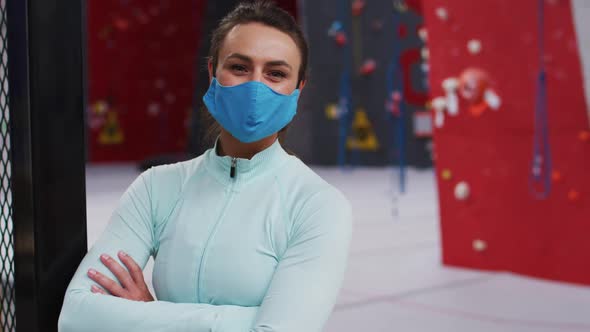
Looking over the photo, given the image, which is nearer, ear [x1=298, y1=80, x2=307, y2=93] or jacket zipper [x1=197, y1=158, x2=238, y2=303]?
jacket zipper [x1=197, y1=158, x2=238, y2=303]

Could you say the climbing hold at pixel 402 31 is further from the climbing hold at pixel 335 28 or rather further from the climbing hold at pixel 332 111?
the climbing hold at pixel 332 111

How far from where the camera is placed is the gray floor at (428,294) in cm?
262

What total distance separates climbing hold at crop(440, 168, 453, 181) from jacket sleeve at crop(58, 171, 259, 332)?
2.55 m

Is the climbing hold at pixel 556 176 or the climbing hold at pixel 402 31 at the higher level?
the climbing hold at pixel 402 31

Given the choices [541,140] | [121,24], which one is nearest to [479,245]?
[541,140]

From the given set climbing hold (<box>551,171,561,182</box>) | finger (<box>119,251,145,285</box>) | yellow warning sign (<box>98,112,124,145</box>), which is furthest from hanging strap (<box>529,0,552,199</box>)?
yellow warning sign (<box>98,112,124,145</box>)

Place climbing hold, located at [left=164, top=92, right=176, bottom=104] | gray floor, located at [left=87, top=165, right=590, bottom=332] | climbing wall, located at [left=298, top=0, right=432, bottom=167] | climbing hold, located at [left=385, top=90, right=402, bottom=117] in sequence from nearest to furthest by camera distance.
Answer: gray floor, located at [left=87, top=165, right=590, bottom=332]
climbing hold, located at [left=385, top=90, right=402, bottom=117]
climbing wall, located at [left=298, top=0, right=432, bottom=167]
climbing hold, located at [left=164, top=92, right=176, bottom=104]

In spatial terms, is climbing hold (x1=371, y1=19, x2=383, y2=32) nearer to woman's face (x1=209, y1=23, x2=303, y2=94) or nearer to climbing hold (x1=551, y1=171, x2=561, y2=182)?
climbing hold (x1=551, y1=171, x2=561, y2=182)

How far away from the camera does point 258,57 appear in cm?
125

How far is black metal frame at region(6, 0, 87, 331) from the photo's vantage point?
4.10 ft

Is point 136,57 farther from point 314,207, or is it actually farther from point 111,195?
point 314,207

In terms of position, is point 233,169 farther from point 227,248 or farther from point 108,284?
point 108,284

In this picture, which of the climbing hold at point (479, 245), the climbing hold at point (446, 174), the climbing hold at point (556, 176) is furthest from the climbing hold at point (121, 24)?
the climbing hold at point (556, 176)

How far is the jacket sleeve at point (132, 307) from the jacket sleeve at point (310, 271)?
0.06 m
